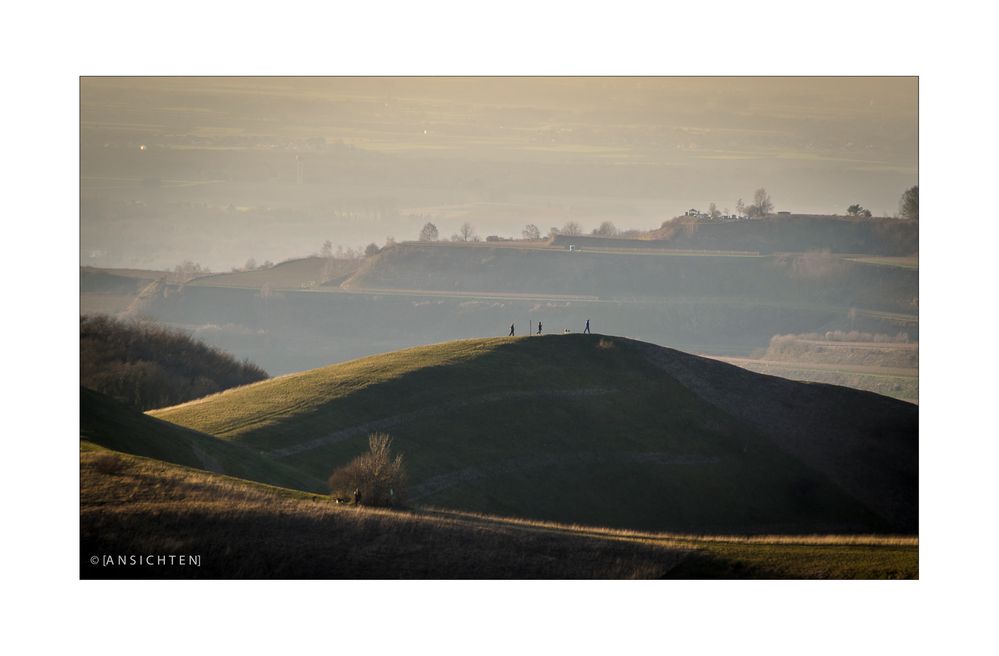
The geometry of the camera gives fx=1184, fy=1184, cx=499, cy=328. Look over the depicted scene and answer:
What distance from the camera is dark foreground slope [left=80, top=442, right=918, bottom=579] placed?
5312 centimetres

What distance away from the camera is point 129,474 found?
58.7 m

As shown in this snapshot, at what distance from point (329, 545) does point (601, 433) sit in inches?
1521

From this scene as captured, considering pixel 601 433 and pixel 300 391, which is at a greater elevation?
pixel 300 391

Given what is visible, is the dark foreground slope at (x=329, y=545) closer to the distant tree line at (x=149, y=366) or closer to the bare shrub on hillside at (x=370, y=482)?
the bare shrub on hillside at (x=370, y=482)

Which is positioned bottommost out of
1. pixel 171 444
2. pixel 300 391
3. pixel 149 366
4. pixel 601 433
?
pixel 601 433

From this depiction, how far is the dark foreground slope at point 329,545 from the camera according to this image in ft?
174

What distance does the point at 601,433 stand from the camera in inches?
3546

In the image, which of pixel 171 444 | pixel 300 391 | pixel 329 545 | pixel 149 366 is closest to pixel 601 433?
pixel 300 391

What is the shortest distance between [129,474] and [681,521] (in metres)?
37.9

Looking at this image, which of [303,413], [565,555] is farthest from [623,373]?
[565,555]

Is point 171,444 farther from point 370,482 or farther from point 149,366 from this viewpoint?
point 149,366

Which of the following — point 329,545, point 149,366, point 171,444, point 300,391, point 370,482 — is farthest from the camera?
point 149,366

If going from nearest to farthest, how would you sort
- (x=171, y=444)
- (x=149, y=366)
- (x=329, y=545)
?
(x=329, y=545) < (x=171, y=444) < (x=149, y=366)

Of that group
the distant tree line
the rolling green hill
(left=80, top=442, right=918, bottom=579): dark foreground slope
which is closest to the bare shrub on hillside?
(left=80, top=442, right=918, bottom=579): dark foreground slope
